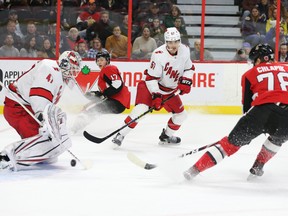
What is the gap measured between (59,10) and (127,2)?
77 centimetres

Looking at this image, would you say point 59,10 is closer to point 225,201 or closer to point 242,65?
point 242,65

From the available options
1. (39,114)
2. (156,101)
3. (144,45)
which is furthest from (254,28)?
(39,114)

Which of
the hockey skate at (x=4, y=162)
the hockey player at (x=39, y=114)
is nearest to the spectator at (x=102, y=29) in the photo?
the hockey player at (x=39, y=114)

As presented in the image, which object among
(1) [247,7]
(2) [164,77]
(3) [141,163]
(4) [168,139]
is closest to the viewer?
(3) [141,163]

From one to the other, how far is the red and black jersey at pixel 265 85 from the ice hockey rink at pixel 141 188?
0.51 metres

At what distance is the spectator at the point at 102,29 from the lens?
7.91 meters

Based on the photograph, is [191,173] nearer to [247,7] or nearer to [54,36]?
[54,36]

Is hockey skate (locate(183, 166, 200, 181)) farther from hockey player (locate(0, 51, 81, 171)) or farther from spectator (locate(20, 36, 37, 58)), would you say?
spectator (locate(20, 36, 37, 58))

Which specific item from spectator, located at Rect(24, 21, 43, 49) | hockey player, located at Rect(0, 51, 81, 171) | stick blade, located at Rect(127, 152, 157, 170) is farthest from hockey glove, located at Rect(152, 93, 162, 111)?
spectator, located at Rect(24, 21, 43, 49)

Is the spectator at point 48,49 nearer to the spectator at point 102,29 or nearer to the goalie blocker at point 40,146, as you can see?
the spectator at point 102,29

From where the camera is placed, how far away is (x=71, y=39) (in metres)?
7.92

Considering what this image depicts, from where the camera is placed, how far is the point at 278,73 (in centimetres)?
409

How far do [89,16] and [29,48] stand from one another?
761 mm

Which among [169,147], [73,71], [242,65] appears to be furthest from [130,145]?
[242,65]
